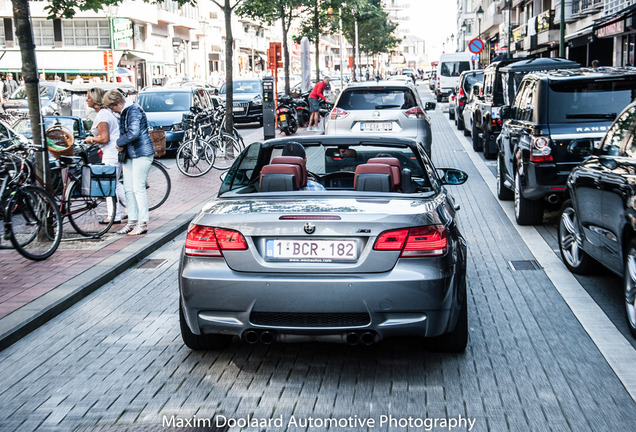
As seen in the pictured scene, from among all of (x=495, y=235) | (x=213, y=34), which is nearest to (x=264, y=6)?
(x=495, y=235)

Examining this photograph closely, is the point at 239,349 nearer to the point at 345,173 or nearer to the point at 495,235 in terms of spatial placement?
the point at 345,173

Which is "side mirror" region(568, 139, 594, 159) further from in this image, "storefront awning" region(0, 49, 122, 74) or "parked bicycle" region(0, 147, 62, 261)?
"storefront awning" region(0, 49, 122, 74)

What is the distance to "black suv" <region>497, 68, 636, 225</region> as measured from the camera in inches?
351

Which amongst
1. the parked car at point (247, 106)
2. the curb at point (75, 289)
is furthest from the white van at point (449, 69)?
the curb at point (75, 289)

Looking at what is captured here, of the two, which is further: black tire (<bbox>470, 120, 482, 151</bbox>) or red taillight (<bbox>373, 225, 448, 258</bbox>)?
black tire (<bbox>470, 120, 482, 151</bbox>)

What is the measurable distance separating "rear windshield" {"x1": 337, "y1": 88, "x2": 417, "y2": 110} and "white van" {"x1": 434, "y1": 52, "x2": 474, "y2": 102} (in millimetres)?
37004

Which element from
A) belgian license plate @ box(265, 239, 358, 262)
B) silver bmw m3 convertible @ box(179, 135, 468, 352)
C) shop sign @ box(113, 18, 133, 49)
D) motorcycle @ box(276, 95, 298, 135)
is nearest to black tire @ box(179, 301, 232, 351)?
silver bmw m3 convertible @ box(179, 135, 468, 352)

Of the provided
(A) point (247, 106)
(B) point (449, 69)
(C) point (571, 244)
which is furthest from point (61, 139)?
(B) point (449, 69)

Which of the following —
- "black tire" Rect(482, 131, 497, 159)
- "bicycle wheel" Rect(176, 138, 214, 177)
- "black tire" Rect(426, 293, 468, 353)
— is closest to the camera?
"black tire" Rect(426, 293, 468, 353)

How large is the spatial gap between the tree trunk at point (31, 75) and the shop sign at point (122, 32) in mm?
50682

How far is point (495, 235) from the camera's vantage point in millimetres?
9258

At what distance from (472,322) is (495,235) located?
3.67 m

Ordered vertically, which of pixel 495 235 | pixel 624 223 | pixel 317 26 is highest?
pixel 317 26

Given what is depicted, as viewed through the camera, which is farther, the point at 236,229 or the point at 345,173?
the point at 345,173
